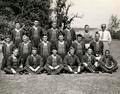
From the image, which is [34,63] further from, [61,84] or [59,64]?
[61,84]

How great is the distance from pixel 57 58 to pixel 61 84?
2.23m

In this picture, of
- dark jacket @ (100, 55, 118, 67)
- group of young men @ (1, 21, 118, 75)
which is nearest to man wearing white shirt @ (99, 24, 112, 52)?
group of young men @ (1, 21, 118, 75)

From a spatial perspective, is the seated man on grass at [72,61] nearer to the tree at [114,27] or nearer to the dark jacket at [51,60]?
the dark jacket at [51,60]

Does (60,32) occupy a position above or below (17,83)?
above

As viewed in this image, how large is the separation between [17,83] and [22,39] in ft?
11.1

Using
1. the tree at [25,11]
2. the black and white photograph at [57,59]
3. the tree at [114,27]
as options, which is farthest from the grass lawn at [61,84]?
the tree at [114,27]

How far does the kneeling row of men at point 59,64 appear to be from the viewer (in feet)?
44.6

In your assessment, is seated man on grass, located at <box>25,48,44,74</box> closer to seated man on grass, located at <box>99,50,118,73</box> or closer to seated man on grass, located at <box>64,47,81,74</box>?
seated man on grass, located at <box>64,47,81,74</box>

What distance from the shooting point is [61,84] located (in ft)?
37.9

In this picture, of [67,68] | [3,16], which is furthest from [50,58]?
[3,16]

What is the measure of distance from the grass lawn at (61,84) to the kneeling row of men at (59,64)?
17.3 inches

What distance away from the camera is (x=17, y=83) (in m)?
11.7

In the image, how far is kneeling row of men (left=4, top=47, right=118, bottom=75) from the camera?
13.6m

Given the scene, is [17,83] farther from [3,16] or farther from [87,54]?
[3,16]
